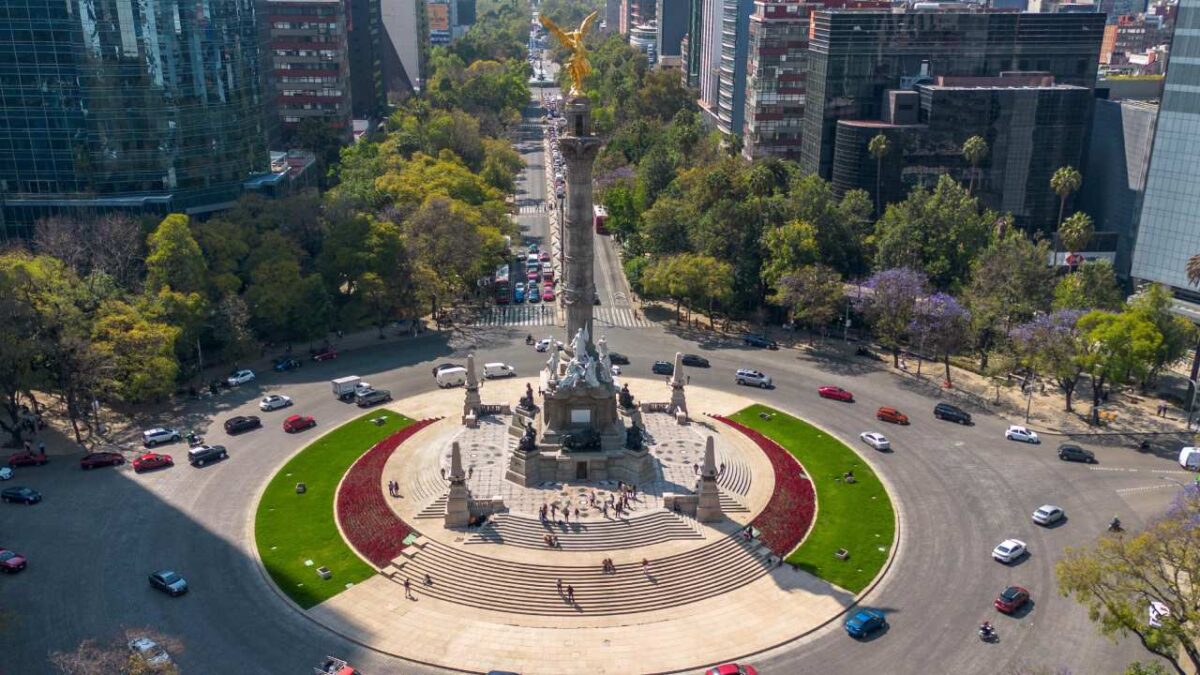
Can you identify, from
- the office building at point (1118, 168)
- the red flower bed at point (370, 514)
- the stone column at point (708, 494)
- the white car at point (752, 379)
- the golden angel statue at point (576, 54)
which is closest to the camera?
the red flower bed at point (370, 514)

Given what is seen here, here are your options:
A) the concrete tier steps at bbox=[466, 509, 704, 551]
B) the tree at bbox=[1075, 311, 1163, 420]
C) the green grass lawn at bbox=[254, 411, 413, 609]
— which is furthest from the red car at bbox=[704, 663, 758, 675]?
the tree at bbox=[1075, 311, 1163, 420]

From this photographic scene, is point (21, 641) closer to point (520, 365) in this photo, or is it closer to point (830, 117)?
point (520, 365)

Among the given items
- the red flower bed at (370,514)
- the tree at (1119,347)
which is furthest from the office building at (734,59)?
the red flower bed at (370,514)

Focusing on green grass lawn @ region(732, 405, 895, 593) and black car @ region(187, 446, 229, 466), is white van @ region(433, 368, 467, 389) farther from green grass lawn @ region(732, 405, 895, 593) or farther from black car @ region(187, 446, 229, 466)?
green grass lawn @ region(732, 405, 895, 593)

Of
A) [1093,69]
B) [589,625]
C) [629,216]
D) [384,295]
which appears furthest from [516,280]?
[1093,69]

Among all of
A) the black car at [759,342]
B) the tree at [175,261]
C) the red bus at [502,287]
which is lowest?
the black car at [759,342]

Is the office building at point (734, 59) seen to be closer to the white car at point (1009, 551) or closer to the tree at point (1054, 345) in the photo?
the tree at point (1054, 345)
